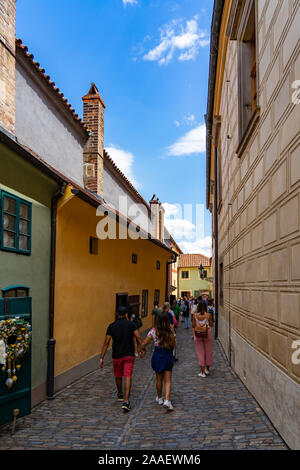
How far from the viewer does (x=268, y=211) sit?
5.34 meters

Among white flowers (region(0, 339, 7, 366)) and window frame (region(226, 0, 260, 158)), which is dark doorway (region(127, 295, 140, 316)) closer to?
window frame (region(226, 0, 260, 158))

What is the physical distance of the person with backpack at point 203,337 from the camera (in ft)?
28.1

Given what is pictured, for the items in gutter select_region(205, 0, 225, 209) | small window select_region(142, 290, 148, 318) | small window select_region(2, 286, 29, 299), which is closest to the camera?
small window select_region(2, 286, 29, 299)

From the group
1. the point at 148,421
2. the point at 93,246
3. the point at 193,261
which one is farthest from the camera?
the point at 193,261

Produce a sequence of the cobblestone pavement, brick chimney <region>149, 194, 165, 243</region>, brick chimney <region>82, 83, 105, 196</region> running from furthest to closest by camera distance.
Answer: brick chimney <region>149, 194, 165, 243</region> → brick chimney <region>82, 83, 105, 196</region> → the cobblestone pavement

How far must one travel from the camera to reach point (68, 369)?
7.79m

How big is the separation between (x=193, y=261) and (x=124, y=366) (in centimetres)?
5268

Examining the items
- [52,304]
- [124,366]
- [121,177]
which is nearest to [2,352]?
[52,304]

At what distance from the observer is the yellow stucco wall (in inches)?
293

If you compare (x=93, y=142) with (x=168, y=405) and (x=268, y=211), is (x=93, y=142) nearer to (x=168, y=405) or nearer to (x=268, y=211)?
(x=268, y=211)

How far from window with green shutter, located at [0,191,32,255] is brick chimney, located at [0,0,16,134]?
2210 mm

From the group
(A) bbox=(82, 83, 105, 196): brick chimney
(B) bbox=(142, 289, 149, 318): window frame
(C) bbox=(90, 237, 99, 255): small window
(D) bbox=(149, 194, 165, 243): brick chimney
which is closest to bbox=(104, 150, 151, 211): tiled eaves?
(A) bbox=(82, 83, 105, 196): brick chimney
